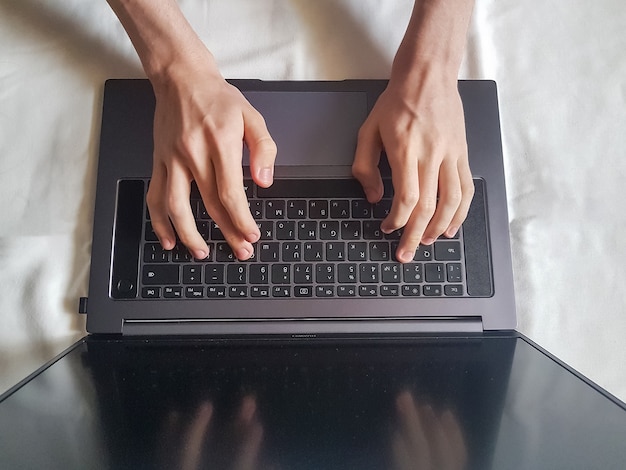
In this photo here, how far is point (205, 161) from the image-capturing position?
528mm

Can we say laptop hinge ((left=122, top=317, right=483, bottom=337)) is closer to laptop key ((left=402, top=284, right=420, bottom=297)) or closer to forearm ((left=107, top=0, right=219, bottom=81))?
laptop key ((left=402, top=284, right=420, bottom=297))

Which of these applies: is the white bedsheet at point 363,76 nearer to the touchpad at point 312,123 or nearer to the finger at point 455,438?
the touchpad at point 312,123

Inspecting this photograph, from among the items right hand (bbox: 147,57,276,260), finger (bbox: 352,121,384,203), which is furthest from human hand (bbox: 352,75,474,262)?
right hand (bbox: 147,57,276,260)

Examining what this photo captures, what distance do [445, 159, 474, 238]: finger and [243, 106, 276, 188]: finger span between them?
19 cm

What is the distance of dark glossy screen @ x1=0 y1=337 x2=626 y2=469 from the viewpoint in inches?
15.2

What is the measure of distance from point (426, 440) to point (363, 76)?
0.41 metres

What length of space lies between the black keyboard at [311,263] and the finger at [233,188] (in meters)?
0.03

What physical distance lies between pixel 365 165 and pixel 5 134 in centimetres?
41

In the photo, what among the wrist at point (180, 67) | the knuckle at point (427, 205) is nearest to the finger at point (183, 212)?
the wrist at point (180, 67)

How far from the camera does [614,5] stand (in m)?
0.65

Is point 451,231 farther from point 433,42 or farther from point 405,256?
point 433,42

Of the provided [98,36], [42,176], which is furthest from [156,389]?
[98,36]

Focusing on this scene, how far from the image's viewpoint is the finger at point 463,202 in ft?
1.77

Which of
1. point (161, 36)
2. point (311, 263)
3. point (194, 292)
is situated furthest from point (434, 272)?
point (161, 36)
